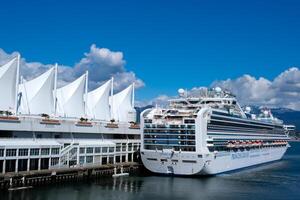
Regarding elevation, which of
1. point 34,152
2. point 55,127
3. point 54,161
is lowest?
point 54,161

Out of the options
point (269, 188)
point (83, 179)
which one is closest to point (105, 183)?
point (83, 179)

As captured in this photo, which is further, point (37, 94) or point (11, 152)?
point (37, 94)

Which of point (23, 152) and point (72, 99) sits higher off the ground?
point (72, 99)

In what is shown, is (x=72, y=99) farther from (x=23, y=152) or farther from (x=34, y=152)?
(x=23, y=152)

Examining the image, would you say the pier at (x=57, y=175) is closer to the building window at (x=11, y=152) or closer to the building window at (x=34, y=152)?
the building window at (x=34, y=152)

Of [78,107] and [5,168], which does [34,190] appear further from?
[78,107]

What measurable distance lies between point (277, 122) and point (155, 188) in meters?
61.4

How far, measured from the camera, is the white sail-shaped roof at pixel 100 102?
75875mm

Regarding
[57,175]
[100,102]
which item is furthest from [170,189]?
[100,102]

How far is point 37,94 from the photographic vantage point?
6097 cm

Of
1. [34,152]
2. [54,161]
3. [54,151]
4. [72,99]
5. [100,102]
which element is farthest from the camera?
[100,102]

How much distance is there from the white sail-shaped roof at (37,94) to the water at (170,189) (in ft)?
48.9

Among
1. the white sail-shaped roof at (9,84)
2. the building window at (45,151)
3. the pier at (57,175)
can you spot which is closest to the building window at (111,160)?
the pier at (57,175)

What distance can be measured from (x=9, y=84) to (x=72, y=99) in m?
15.5
